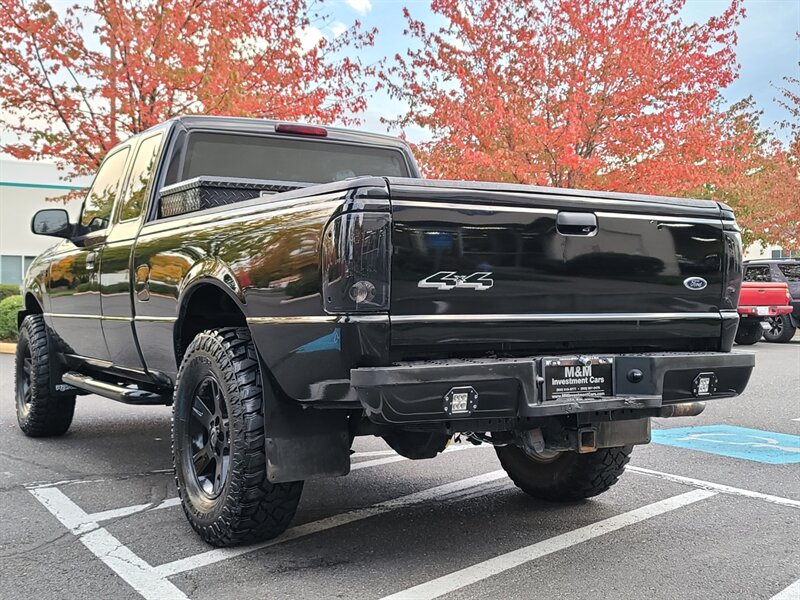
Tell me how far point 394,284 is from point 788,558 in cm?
226

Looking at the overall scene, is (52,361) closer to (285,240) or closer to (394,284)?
(285,240)

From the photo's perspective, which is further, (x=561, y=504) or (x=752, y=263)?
(x=752, y=263)

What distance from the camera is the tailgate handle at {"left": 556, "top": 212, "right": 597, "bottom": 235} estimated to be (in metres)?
3.63

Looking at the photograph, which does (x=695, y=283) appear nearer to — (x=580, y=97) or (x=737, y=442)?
(x=737, y=442)

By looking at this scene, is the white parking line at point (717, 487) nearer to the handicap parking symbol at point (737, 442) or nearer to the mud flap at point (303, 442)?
the handicap parking symbol at point (737, 442)

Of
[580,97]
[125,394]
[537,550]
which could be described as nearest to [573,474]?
[537,550]

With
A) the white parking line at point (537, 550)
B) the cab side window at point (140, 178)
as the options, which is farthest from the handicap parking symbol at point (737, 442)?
the cab side window at point (140, 178)

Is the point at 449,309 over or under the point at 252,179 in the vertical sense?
under

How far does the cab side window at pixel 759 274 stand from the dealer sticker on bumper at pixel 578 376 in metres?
17.2

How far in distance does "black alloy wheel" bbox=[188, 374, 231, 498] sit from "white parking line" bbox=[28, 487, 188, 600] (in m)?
0.45

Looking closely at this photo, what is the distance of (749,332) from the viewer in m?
18.5

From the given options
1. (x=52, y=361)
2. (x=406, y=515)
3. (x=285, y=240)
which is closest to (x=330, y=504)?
(x=406, y=515)

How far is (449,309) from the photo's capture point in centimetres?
335

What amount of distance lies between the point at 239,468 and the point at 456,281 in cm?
123
